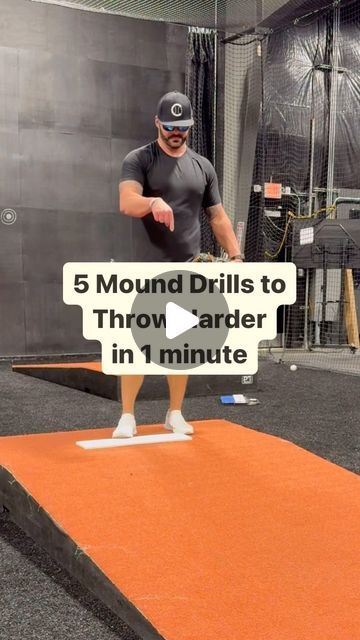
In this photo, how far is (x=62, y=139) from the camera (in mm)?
7215

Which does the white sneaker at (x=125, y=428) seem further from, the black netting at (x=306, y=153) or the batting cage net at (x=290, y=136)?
the black netting at (x=306, y=153)

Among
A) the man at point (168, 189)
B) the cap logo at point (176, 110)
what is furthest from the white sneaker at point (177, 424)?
the cap logo at point (176, 110)

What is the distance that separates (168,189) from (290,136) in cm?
611

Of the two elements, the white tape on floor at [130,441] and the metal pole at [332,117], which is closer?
the white tape on floor at [130,441]

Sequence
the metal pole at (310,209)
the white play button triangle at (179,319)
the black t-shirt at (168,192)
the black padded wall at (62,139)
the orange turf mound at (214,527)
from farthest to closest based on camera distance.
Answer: the metal pole at (310,209)
the black padded wall at (62,139)
the black t-shirt at (168,192)
the white play button triangle at (179,319)
the orange turf mound at (214,527)

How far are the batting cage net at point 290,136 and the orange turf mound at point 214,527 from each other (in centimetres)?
465

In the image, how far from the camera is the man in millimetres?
2441

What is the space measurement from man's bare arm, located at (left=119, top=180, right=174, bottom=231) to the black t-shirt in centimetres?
4

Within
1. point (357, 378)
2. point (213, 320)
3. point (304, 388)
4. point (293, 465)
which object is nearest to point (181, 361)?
point (213, 320)

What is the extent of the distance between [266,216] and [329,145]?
48.0 inches

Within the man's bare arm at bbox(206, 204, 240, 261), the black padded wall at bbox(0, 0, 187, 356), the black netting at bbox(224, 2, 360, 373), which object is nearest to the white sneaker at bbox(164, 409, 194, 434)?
the man's bare arm at bbox(206, 204, 240, 261)

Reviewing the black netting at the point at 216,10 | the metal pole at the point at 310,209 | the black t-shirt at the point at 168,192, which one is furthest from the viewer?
the metal pole at the point at 310,209

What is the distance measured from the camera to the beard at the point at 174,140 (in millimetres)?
2490

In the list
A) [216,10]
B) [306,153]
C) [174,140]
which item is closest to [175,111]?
[174,140]
